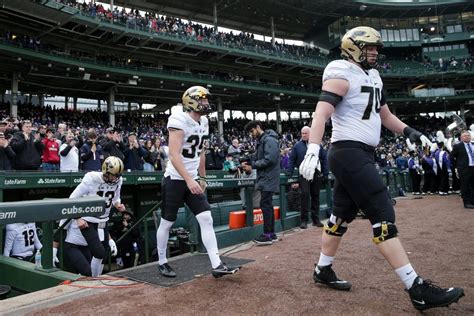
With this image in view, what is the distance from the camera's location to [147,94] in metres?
36.4

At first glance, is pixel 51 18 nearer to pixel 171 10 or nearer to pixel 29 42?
pixel 29 42

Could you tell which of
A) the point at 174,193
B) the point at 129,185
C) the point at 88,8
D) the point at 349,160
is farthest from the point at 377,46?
the point at 88,8

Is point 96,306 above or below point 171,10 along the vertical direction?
below

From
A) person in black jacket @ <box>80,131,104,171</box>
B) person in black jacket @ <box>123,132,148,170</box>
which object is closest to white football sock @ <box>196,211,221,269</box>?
person in black jacket @ <box>80,131,104,171</box>

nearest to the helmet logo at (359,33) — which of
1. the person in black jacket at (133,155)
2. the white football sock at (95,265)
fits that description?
the white football sock at (95,265)

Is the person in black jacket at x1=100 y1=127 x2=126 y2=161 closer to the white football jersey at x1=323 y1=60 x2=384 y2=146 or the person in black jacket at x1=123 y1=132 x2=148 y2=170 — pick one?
the person in black jacket at x1=123 y1=132 x2=148 y2=170

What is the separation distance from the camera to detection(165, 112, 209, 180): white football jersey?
370 centimetres

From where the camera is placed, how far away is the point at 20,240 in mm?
5340

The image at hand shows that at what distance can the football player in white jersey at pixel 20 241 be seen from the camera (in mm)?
5164

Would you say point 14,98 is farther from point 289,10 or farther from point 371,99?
point 289,10

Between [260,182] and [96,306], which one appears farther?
[260,182]

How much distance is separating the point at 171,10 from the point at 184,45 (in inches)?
306

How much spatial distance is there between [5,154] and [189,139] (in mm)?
5242

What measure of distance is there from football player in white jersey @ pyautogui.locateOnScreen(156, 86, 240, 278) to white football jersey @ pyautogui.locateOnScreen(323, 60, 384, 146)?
4.64 feet
